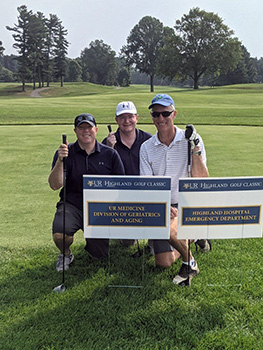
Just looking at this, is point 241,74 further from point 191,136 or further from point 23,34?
point 191,136

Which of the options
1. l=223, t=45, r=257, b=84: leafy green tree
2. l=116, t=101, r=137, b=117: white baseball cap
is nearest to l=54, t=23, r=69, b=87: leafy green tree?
l=223, t=45, r=257, b=84: leafy green tree

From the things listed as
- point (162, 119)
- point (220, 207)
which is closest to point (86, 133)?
point (162, 119)

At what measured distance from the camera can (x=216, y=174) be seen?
6.52 meters

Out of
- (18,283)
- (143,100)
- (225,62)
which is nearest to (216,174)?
(18,283)

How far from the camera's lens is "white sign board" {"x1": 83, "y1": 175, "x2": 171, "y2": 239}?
3174 millimetres

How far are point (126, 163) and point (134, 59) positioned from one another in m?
77.8

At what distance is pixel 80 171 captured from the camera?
3.91 metres

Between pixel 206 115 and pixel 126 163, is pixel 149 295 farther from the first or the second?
pixel 206 115

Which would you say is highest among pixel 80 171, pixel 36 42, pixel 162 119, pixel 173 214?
pixel 36 42

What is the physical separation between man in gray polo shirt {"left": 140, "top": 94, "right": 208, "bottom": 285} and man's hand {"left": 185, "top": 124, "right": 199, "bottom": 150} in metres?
0.06

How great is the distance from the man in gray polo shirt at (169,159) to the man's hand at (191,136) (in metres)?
0.06

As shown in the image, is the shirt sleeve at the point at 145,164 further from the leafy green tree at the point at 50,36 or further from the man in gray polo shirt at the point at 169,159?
the leafy green tree at the point at 50,36

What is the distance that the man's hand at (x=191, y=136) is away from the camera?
3397 millimetres

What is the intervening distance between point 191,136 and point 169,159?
44 centimetres
